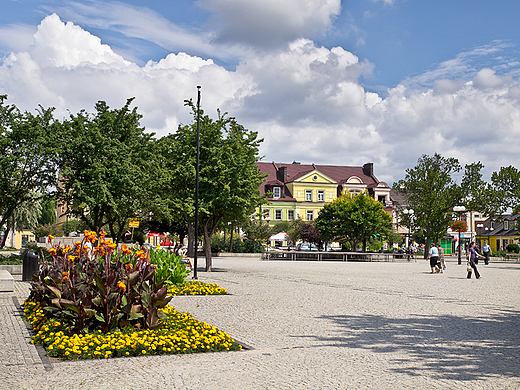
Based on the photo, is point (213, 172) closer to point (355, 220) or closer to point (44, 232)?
point (355, 220)

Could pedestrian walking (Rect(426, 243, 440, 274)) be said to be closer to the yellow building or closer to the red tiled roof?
the yellow building

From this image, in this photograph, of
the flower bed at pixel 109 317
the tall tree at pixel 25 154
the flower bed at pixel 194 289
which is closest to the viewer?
the flower bed at pixel 109 317

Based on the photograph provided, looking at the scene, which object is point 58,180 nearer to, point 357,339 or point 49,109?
point 49,109

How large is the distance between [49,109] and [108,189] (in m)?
5.31

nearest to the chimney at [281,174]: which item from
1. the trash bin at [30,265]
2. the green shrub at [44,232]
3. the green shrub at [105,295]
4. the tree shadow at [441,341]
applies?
the green shrub at [44,232]

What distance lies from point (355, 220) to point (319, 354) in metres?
42.7

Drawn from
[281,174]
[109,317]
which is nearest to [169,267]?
[109,317]

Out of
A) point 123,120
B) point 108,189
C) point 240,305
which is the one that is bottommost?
point 240,305

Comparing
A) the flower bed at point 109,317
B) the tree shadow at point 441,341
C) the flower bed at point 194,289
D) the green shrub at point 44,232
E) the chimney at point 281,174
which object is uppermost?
the chimney at point 281,174

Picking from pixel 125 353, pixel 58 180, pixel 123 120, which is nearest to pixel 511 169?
pixel 123 120

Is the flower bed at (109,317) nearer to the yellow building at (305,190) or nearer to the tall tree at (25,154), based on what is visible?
the tall tree at (25,154)

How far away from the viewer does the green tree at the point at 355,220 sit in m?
49.7

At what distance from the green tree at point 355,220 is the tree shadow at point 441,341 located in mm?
37860

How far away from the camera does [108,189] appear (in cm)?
→ 2598
